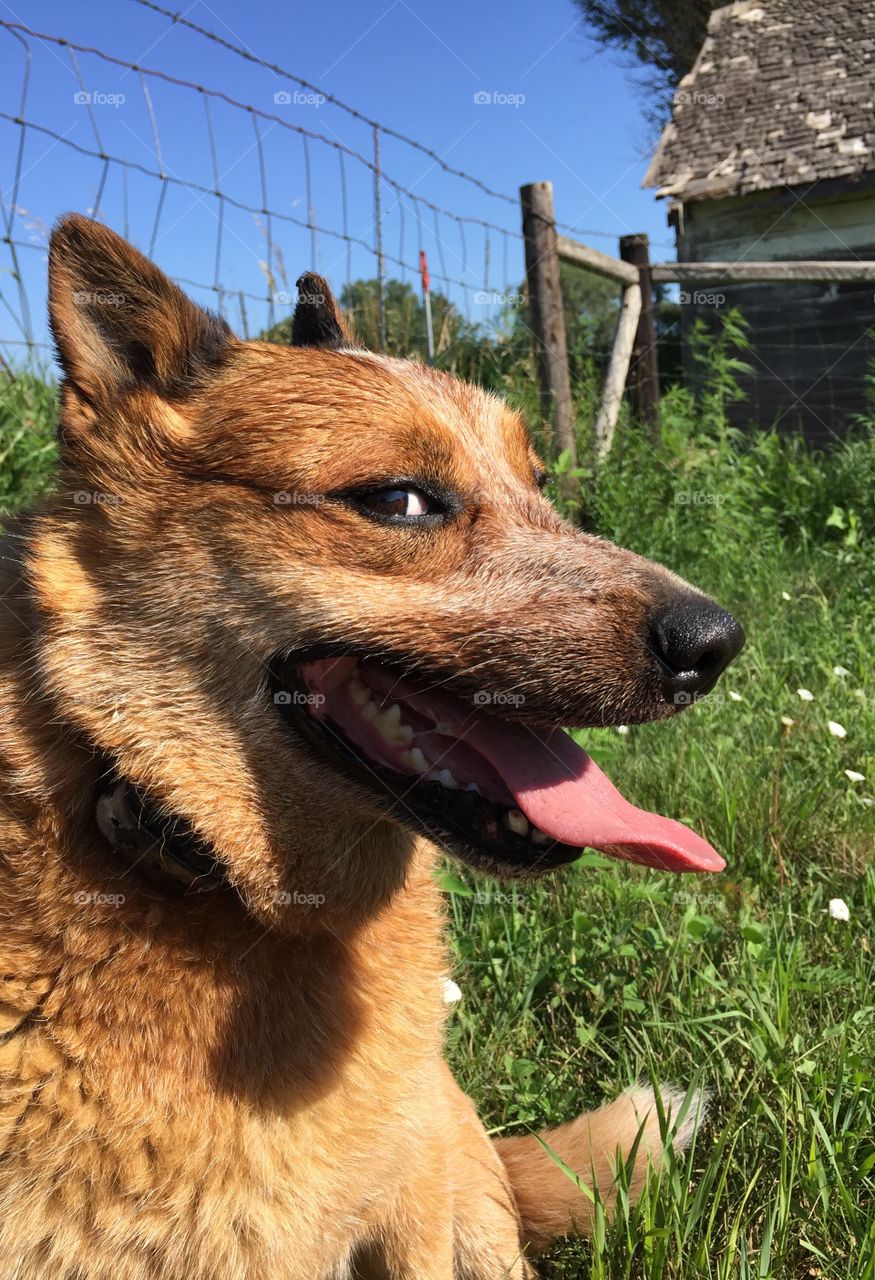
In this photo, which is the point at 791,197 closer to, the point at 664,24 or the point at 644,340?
the point at 644,340

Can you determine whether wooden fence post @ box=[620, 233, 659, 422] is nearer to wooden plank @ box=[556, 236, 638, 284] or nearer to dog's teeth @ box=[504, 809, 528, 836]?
wooden plank @ box=[556, 236, 638, 284]

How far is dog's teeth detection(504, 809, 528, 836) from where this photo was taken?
1781mm

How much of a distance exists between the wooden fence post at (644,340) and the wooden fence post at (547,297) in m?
1.68

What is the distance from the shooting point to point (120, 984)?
167 centimetres

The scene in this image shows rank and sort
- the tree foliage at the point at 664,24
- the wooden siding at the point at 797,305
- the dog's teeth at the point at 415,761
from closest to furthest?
the dog's teeth at the point at 415,761
the wooden siding at the point at 797,305
the tree foliage at the point at 664,24

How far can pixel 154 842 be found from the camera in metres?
1.74

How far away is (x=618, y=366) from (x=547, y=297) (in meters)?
1.41

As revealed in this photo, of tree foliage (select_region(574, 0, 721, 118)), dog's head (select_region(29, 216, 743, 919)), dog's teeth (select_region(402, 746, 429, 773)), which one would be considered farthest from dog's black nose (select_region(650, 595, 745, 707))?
tree foliage (select_region(574, 0, 721, 118))

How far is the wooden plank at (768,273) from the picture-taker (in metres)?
→ 8.08

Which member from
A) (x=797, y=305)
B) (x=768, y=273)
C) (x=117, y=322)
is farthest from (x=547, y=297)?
(x=797, y=305)

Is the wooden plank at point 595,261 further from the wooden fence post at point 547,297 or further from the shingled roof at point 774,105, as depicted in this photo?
the shingled roof at point 774,105

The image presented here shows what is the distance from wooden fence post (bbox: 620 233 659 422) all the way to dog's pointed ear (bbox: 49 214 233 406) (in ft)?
22.0

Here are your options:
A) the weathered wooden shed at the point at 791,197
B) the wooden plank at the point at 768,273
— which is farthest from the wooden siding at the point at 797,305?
the wooden plank at the point at 768,273

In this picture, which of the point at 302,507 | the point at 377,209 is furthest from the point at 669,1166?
the point at 377,209
